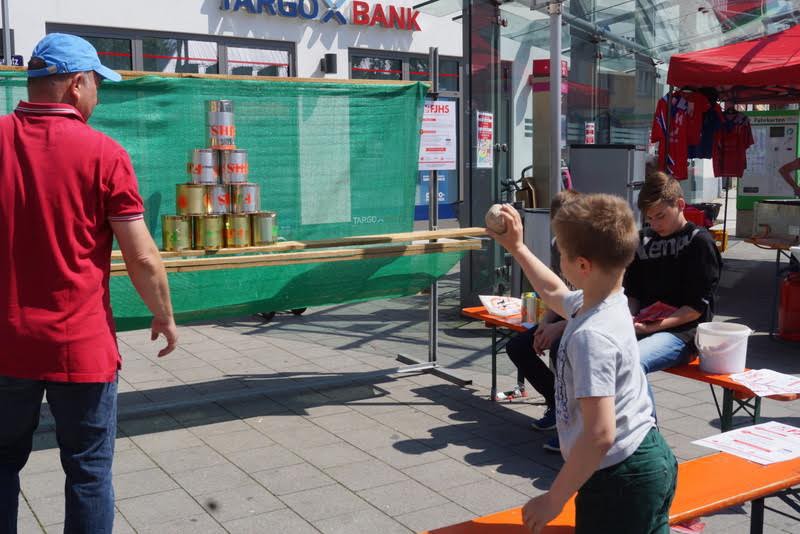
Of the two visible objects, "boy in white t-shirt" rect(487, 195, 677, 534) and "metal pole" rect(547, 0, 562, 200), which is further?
"metal pole" rect(547, 0, 562, 200)

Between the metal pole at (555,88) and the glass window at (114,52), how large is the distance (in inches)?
347

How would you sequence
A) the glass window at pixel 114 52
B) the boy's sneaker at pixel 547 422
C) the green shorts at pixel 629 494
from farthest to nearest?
the glass window at pixel 114 52
the boy's sneaker at pixel 547 422
the green shorts at pixel 629 494

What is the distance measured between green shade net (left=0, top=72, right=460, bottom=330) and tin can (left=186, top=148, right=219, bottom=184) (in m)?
0.25

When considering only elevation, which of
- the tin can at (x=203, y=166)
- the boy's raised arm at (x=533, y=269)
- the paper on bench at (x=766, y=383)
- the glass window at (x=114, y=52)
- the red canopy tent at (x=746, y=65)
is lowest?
the paper on bench at (x=766, y=383)

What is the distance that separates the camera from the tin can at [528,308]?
5.28 metres

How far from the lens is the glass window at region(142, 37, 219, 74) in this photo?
13.1m

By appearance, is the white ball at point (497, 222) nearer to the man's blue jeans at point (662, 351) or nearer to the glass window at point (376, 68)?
the man's blue jeans at point (662, 351)

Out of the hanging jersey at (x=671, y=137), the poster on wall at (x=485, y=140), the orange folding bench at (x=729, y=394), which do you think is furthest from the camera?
the hanging jersey at (x=671, y=137)

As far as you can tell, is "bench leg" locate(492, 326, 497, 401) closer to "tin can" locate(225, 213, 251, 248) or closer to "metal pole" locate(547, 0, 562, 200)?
"metal pole" locate(547, 0, 562, 200)

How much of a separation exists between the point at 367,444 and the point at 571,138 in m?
6.65

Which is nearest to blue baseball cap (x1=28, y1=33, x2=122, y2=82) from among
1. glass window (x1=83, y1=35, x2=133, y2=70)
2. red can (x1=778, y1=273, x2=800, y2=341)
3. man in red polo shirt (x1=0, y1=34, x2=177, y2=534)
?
man in red polo shirt (x1=0, y1=34, x2=177, y2=534)

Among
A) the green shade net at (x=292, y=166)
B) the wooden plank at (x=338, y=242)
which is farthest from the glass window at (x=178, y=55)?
the wooden plank at (x=338, y=242)

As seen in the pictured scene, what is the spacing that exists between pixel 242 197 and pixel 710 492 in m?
3.11

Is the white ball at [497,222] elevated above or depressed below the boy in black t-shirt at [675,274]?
above
